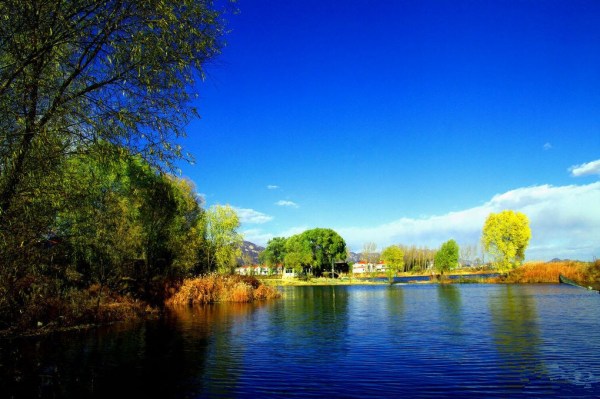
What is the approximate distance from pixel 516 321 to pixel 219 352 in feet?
63.0

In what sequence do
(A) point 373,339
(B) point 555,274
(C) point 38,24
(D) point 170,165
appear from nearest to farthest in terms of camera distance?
1. (C) point 38,24
2. (D) point 170,165
3. (A) point 373,339
4. (B) point 555,274

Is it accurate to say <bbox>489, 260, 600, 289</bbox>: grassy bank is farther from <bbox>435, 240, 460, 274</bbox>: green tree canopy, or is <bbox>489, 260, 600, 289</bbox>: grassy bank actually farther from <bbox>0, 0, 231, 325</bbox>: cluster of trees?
<bbox>0, 0, 231, 325</bbox>: cluster of trees

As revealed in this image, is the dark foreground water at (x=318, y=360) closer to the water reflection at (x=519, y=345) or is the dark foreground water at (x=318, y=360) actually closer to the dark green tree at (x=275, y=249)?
the water reflection at (x=519, y=345)

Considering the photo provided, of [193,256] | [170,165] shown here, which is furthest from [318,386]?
[193,256]

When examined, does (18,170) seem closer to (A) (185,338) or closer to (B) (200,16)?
(B) (200,16)

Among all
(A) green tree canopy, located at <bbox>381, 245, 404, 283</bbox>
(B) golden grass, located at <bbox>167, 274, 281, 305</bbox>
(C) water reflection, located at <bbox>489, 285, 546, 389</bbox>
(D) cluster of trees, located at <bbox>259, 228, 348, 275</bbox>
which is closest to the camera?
(C) water reflection, located at <bbox>489, 285, 546, 389</bbox>

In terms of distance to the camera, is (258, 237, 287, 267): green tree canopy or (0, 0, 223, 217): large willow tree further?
(258, 237, 287, 267): green tree canopy

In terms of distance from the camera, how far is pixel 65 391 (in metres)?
12.5

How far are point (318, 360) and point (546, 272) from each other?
76.8 metres

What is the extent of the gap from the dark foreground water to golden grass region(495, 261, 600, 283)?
4968 centimetres

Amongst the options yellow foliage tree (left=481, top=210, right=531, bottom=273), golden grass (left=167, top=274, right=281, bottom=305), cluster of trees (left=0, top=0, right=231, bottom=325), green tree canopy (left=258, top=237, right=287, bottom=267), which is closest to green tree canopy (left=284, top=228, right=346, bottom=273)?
green tree canopy (left=258, top=237, right=287, bottom=267)

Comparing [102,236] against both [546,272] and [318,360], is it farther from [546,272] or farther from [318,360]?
[546,272]

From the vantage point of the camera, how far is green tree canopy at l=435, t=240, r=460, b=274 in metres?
123

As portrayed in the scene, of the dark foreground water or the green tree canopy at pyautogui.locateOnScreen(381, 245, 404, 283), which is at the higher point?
the green tree canopy at pyautogui.locateOnScreen(381, 245, 404, 283)
